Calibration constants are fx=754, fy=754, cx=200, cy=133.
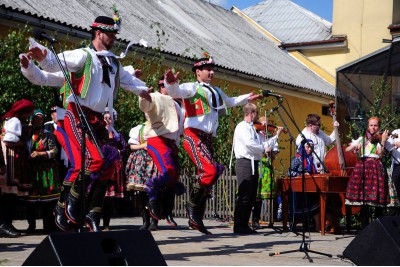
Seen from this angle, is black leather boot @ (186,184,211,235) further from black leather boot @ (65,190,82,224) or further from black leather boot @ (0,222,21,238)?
black leather boot @ (65,190,82,224)

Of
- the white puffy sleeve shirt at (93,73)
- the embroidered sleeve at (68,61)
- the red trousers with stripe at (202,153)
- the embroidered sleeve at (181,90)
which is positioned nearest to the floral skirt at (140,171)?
the red trousers with stripe at (202,153)

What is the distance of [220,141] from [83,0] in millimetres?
6109

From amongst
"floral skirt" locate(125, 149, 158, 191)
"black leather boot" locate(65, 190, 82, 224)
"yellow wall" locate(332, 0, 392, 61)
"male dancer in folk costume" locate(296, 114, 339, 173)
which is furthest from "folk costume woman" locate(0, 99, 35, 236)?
"yellow wall" locate(332, 0, 392, 61)

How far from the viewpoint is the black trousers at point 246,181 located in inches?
402

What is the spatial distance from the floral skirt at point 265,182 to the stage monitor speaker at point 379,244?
5.91m

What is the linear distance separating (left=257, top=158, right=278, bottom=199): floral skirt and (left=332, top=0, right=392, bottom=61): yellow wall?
16.8 m

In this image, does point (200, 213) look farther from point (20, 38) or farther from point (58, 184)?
point (20, 38)

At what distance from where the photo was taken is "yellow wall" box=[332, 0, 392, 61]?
89.9ft

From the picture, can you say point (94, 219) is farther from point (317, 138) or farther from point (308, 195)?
point (317, 138)

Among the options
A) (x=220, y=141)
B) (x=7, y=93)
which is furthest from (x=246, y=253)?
(x=220, y=141)

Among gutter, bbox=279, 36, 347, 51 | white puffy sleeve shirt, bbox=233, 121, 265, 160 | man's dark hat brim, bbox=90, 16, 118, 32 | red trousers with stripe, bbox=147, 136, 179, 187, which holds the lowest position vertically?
red trousers with stripe, bbox=147, 136, 179, 187

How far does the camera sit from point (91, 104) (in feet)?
22.5

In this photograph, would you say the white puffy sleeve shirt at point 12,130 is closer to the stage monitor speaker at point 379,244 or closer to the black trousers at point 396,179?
the stage monitor speaker at point 379,244

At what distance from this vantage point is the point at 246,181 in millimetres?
10227
